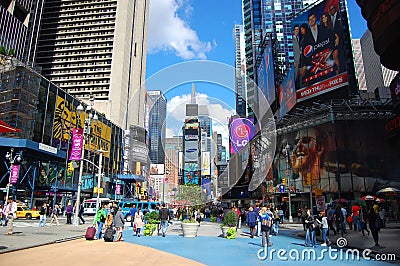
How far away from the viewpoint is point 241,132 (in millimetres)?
63031

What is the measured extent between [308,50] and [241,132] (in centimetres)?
2485

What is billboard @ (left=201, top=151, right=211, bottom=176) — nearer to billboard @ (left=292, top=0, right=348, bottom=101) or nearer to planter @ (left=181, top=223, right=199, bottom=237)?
billboard @ (left=292, top=0, right=348, bottom=101)

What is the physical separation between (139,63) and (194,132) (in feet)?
111

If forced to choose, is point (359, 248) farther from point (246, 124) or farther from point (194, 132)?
point (194, 132)

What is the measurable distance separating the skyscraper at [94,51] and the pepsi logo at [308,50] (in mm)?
59360

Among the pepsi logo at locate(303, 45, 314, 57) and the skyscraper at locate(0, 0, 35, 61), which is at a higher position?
the skyscraper at locate(0, 0, 35, 61)

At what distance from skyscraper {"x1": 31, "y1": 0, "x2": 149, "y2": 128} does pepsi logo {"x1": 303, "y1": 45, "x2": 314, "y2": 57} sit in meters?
59.4

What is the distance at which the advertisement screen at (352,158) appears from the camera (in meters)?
37.2

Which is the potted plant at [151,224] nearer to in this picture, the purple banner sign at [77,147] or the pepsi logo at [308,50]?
the purple banner sign at [77,147]

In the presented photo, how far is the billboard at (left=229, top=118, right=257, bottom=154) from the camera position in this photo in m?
61.7

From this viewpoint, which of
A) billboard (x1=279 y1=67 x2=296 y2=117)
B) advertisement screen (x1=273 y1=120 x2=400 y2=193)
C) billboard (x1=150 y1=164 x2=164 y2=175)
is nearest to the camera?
advertisement screen (x1=273 y1=120 x2=400 y2=193)

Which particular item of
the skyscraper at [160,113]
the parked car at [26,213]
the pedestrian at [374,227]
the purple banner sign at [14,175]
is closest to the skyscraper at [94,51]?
the skyscraper at [160,113]

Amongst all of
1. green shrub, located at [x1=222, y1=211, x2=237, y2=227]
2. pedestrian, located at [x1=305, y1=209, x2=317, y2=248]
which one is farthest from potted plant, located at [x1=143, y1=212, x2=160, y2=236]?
pedestrian, located at [x1=305, y1=209, x2=317, y2=248]

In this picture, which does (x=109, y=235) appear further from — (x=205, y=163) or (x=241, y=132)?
(x=205, y=163)
